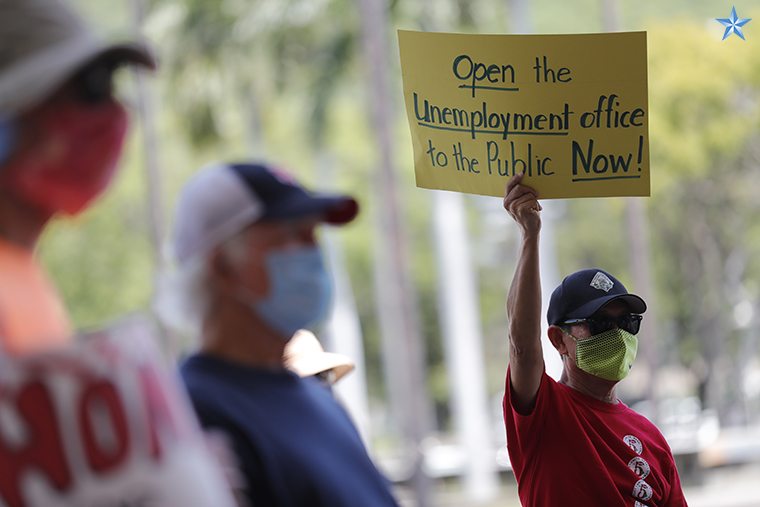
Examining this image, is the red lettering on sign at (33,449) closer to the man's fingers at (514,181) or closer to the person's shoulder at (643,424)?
the man's fingers at (514,181)

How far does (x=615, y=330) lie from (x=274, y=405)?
187 cm

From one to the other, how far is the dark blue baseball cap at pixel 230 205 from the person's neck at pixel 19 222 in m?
0.47

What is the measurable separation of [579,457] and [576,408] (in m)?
0.17

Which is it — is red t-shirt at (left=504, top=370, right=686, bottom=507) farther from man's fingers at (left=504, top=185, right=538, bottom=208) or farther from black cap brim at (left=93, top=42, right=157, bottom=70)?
black cap brim at (left=93, top=42, right=157, bottom=70)

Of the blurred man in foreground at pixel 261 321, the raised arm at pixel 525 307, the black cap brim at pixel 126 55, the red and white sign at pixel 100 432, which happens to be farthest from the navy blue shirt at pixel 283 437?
the raised arm at pixel 525 307

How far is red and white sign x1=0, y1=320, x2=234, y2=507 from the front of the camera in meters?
2.25

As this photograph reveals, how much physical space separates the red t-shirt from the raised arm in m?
0.05

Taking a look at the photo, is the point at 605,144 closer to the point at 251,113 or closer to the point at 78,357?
the point at 78,357

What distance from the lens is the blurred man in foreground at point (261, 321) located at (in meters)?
2.82

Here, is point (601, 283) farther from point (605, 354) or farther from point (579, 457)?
point (579, 457)

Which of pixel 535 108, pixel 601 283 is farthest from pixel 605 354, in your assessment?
pixel 535 108

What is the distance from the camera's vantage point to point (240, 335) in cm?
289

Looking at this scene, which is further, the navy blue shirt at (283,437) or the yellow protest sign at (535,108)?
the yellow protest sign at (535,108)

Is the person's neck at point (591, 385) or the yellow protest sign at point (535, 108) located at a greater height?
the yellow protest sign at point (535, 108)
